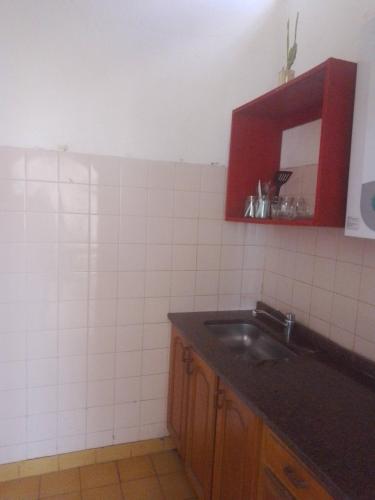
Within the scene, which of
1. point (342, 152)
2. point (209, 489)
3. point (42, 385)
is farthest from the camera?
point (42, 385)

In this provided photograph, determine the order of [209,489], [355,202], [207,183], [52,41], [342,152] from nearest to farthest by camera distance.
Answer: [355,202], [342,152], [209,489], [52,41], [207,183]

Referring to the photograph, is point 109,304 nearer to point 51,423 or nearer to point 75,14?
point 51,423

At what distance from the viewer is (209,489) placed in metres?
1.46

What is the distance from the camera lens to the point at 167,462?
6.49 ft

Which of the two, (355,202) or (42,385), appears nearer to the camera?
(355,202)

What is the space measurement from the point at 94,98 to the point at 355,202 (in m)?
1.30

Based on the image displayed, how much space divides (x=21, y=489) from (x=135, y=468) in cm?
57

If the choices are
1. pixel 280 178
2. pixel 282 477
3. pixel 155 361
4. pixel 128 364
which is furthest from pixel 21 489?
pixel 280 178

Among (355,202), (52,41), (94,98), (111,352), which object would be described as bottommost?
(111,352)

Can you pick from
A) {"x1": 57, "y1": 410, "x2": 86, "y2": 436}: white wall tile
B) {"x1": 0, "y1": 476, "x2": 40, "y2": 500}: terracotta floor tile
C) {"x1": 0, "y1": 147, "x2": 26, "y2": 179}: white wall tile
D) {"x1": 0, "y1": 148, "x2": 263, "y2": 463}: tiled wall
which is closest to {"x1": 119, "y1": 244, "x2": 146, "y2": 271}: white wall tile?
{"x1": 0, "y1": 148, "x2": 263, "y2": 463}: tiled wall

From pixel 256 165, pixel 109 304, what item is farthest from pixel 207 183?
pixel 109 304

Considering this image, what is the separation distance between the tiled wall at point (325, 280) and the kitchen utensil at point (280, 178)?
0.24 metres

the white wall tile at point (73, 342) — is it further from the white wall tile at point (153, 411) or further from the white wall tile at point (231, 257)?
the white wall tile at point (231, 257)

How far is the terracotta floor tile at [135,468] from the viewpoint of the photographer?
73.7 inches
